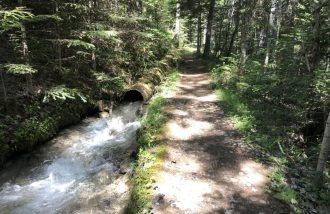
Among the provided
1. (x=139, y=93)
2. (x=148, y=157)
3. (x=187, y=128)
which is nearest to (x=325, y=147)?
(x=148, y=157)

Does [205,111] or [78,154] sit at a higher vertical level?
[205,111]

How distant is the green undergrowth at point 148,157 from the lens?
6184 millimetres

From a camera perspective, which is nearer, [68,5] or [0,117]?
[0,117]

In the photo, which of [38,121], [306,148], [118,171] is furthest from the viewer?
[38,121]

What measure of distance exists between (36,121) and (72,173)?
248 cm

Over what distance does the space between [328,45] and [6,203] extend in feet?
34.5

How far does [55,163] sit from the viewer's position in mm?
8867

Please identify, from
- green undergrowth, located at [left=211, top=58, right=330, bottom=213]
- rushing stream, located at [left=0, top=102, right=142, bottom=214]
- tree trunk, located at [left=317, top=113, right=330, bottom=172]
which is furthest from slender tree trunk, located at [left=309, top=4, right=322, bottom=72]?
rushing stream, located at [left=0, top=102, right=142, bottom=214]

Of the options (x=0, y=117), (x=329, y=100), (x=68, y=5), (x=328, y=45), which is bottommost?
(x=0, y=117)

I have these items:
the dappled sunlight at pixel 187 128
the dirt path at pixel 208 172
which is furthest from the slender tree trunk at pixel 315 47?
the dappled sunlight at pixel 187 128

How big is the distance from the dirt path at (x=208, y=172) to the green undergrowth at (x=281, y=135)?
0.39m

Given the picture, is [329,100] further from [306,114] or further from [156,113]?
[156,113]

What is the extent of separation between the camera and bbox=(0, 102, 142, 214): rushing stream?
6.99m

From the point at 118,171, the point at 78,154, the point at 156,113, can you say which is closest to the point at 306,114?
the point at 156,113
